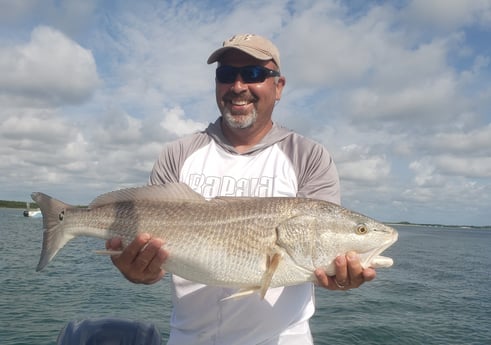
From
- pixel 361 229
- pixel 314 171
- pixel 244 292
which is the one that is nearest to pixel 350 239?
pixel 361 229

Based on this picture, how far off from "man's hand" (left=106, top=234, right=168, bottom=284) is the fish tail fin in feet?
2.33

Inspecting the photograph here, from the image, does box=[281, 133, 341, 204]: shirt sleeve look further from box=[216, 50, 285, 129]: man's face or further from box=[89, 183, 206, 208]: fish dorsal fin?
box=[89, 183, 206, 208]: fish dorsal fin

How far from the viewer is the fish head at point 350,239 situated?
398 centimetres

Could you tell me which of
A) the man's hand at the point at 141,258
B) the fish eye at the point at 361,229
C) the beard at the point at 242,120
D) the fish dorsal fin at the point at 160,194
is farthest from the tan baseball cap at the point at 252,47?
the man's hand at the point at 141,258

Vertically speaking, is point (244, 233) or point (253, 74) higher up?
point (253, 74)

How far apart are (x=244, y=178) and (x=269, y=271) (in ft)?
3.27

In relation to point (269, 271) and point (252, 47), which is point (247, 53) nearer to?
point (252, 47)

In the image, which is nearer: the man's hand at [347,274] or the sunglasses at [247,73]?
the man's hand at [347,274]

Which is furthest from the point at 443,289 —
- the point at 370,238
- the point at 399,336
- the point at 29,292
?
the point at 370,238

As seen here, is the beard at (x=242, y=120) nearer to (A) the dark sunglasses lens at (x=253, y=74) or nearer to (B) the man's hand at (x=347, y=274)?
(A) the dark sunglasses lens at (x=253, y=74)

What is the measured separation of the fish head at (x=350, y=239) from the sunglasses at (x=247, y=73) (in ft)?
5.22

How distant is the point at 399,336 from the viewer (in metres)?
14.7

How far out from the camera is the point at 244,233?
3.97m

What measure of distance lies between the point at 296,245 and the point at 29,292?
17780 millimetres
